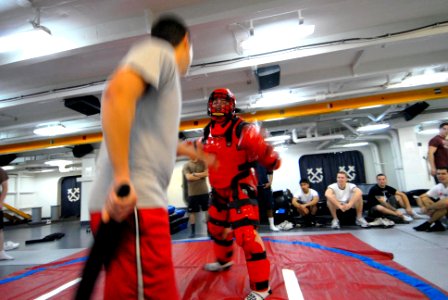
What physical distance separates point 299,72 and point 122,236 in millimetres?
6422

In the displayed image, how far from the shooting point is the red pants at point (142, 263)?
81 cm

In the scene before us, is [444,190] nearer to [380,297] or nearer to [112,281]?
[380,297]

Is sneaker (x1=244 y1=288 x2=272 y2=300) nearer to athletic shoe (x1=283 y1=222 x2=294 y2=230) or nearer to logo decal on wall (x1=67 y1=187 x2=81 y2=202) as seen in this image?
athletic shoe (x1=283 y1=222 x2=294 y2=230)

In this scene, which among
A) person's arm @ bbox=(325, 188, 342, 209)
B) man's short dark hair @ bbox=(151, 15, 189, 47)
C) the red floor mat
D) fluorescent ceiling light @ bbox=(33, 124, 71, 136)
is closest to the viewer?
man's short dark hair @ bbox=(151, 15, 189, 47)

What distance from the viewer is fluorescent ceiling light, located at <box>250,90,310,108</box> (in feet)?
23.5

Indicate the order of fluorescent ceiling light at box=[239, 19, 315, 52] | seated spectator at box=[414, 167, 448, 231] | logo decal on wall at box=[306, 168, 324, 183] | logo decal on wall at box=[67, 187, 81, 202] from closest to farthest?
fluorescent ceiling light at box=[239, 19, 315, 52], seated spectator at box=[414, 167, 448, 231], logo decal on wall at box=[306, 168, 324, 183], logo decal on wall at box=[67, 187, 81, 202]

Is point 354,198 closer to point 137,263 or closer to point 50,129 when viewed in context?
point 137,263

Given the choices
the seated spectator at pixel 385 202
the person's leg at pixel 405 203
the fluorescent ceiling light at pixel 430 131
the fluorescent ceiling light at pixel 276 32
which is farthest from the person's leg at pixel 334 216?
the fluorescent ceiling light at pixel 430 131

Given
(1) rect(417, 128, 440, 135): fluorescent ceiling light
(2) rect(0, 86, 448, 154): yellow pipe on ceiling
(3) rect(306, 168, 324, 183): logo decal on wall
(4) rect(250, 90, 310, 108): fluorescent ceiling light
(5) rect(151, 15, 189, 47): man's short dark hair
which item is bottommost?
(3) rect(306, 168, 324, 183): logo decal on wall

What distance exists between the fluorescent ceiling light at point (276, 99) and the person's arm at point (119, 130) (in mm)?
6575

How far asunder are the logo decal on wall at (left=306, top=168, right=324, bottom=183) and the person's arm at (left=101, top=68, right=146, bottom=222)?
15.7m

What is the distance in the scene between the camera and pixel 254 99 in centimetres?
747

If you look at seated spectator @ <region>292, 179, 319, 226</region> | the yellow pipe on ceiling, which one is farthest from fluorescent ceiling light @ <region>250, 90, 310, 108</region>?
seated spectator @ <region>292, 179, 319, 226</region>

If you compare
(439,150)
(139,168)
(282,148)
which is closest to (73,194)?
(282,148)
